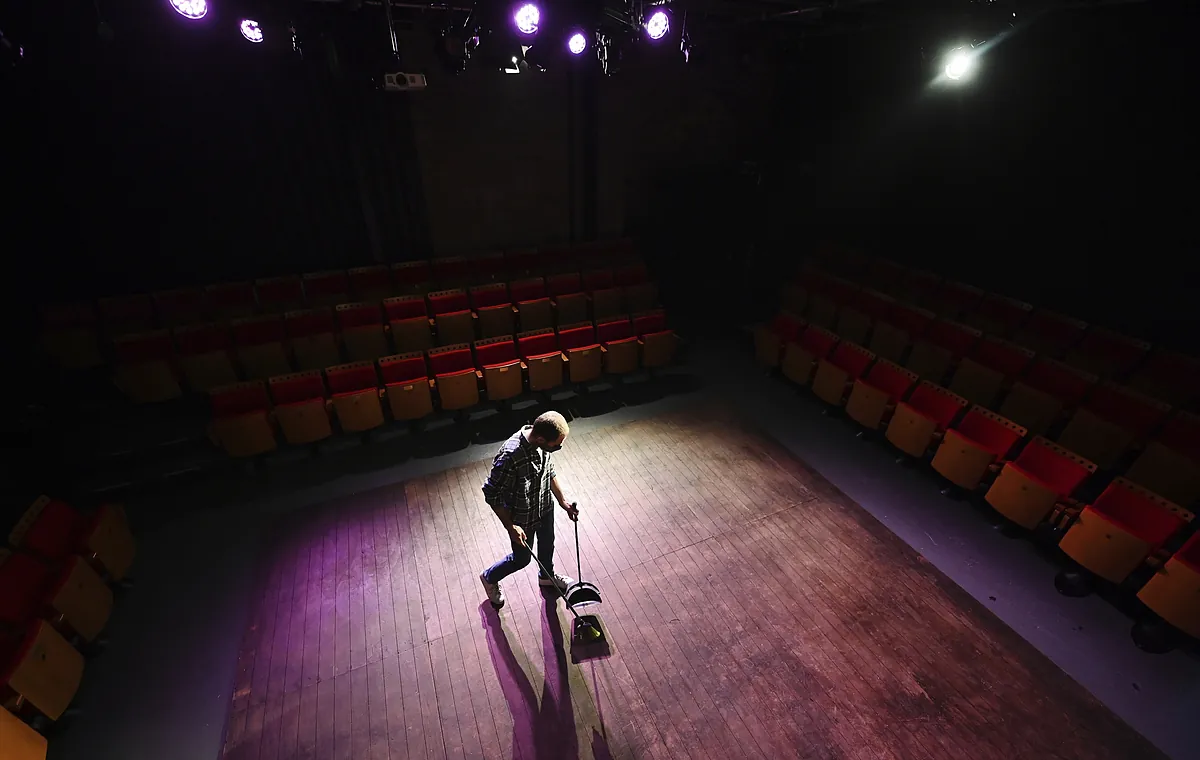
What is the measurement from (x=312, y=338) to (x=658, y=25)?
4.81 metres

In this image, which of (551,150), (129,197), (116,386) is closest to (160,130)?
(129,197)

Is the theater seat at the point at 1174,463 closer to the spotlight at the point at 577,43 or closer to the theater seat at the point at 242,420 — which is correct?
the spotlight at the point at 577,43

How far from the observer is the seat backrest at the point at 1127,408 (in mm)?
4434

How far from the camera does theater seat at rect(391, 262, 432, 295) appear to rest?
6758 millimetres

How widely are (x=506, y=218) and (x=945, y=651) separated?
22.7ft

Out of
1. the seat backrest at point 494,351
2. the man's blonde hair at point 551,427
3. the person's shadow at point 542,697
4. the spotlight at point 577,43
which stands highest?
the spotlight at point 577,43

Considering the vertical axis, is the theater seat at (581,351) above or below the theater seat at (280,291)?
below

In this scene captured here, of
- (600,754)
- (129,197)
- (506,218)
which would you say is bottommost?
(600,754)

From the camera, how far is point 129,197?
594 cm

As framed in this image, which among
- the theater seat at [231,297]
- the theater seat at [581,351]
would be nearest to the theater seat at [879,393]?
the theater seat at [581,351]

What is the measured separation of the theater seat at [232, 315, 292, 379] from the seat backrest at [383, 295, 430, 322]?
3.65 feet

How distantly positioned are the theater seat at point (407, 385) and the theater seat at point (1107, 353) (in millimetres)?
6539

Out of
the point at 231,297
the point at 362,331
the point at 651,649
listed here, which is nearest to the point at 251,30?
the point at 231,297

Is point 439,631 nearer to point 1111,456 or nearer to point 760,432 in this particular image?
point 760,432
